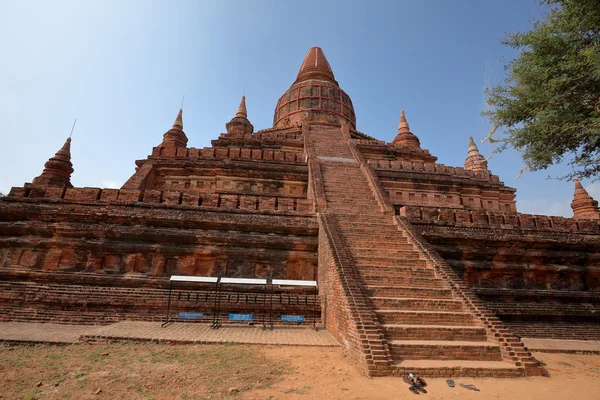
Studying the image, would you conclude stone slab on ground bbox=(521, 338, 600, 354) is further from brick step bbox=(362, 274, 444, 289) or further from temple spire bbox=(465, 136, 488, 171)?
temple spire bbox=(465, 136, 488, 171)

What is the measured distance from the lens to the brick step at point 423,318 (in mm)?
6859

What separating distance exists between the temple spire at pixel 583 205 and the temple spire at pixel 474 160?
8.69 metres

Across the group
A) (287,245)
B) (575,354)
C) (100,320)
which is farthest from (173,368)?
(575,354)

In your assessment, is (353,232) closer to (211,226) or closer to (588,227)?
(211,226)

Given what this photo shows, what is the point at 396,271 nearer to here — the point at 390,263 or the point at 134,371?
the point at 390,263

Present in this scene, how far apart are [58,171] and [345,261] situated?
14706mm

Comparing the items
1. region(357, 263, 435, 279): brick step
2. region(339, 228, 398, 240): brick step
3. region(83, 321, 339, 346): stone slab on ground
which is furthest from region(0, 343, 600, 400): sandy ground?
region(339, 228, 398, 240): brick step

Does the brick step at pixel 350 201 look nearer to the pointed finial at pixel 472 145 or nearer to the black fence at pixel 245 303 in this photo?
the black fence at pixel 245 303

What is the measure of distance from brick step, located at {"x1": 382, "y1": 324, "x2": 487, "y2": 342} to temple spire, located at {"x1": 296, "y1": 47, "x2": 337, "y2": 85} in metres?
32.8

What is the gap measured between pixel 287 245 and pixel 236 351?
15.9ft

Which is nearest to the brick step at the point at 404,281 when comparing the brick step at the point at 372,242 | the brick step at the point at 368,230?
the brick step at the point at 372,242

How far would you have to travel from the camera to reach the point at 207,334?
25.1ft

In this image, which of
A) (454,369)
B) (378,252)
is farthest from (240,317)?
(454,369)

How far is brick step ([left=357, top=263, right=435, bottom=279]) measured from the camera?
8.40 meters
